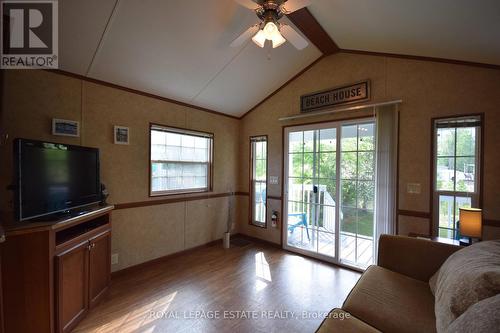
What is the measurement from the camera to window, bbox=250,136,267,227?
4027 millimetres

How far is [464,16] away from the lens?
1.65 m

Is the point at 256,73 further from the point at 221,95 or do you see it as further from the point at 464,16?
the point at 464,16

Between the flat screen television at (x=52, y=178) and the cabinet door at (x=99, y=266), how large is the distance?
399 mm

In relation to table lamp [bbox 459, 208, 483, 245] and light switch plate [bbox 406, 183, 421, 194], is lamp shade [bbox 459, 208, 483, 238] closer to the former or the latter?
table lamp [bbox 459, 208, 483, 245]

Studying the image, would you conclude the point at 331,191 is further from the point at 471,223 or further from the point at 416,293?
the point at 416,293

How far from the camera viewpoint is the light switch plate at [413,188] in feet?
8.18

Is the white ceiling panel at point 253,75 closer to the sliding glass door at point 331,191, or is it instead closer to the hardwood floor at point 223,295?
the sliding glass door at point 331,191

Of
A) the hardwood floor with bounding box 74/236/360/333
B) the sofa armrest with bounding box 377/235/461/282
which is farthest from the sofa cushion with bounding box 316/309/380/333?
the sofa armrest with bounding box 377/235/461/282

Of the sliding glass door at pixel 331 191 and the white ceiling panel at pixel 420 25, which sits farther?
the sliding glass door at pixel 331 191

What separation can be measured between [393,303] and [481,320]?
800 millimetres

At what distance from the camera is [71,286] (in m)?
1.78

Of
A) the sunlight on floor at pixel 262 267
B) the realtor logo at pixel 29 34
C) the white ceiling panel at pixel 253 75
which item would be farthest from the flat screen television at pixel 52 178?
the sunlight on floor at pixel 262 267

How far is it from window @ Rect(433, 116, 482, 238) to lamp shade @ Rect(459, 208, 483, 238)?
0.50 m

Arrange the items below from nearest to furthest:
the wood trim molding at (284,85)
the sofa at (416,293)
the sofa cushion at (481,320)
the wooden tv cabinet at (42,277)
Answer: the sofa cushion at (481,320), the sofa at (416,293), the wooden tv cabinet at (42,277), the wood trim molding at (284,85)
